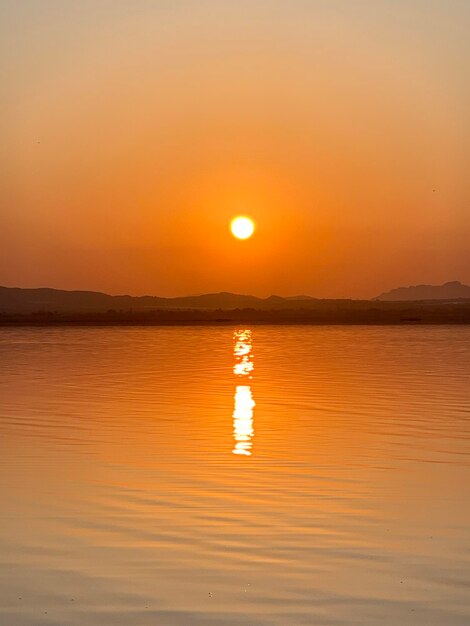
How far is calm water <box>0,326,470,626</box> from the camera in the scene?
759 centimetres

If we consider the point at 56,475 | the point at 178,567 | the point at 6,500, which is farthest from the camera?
the point at 56,475

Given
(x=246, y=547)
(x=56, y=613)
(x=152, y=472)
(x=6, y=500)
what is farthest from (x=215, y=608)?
(x=152, y=472)

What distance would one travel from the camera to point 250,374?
32.4 metres

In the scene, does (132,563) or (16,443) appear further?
(16,443)

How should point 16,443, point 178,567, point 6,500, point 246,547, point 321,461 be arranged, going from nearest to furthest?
point 178,567, point 246,547, point 6,500, point 321,461, point 16,443

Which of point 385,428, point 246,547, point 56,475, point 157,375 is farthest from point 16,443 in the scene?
point 157,375

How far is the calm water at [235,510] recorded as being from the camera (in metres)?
7.59

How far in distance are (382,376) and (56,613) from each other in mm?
23397

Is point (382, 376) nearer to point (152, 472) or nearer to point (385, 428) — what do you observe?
point (385, 428)

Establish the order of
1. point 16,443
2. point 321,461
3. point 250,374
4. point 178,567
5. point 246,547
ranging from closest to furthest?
point 178,567
point 246,547
point 321,461
point 16,443
point 250,374

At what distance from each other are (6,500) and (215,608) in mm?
4382

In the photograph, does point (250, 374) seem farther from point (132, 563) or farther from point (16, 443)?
point (132, 563)

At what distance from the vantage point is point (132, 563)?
862cm

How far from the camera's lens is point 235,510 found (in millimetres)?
10641
